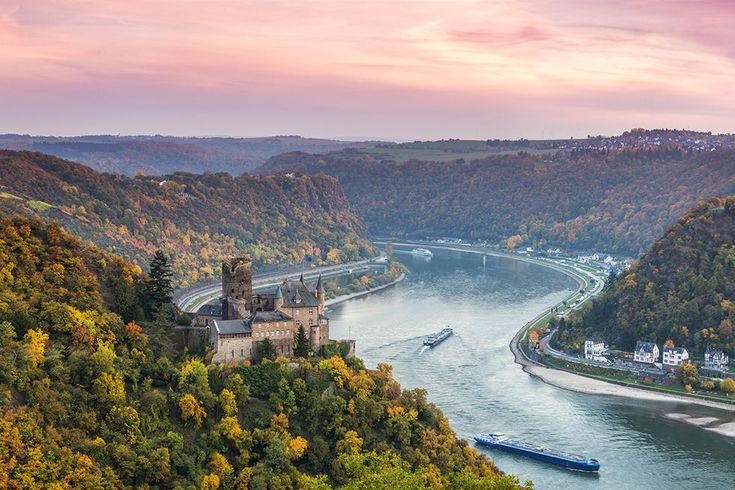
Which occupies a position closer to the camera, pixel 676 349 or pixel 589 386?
pixel 589 386

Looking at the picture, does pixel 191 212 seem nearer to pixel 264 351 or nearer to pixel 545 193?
pixel 545 193

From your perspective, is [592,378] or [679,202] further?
[679,202]

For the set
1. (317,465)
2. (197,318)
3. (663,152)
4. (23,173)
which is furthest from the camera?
(663,152)

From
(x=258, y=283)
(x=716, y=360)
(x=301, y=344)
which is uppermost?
(x=301, y=344)

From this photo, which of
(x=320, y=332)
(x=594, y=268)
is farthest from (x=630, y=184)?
(x=320, y=332)

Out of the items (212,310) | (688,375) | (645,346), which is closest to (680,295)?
(645,346)

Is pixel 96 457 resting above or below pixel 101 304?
below

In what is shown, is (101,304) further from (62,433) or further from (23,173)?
(23,173)
